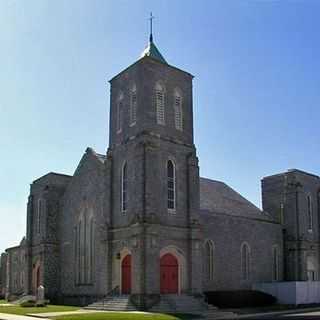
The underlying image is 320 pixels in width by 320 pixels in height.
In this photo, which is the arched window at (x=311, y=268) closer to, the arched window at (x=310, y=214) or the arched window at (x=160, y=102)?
the arched window at (x=310, y=214)

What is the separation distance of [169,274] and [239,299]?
6.42m

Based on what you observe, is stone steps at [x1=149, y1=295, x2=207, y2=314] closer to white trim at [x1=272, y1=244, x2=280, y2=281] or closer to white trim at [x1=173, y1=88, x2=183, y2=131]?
white trim at [x1=173, y1=88, x2=183, y2=131]

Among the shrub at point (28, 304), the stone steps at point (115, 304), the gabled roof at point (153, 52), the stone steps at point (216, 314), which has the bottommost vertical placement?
the shrub at point (28, 304)

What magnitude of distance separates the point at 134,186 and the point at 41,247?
584 inches

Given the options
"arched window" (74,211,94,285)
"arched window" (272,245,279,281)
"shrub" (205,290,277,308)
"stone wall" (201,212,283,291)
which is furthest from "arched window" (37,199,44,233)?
"arched window" (272,245,279,281)

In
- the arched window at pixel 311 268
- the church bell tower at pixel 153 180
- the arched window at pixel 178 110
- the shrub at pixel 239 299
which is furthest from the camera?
the arched window at pixel 311 268

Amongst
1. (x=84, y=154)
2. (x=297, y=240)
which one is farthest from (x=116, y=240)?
(x=297, y=240)

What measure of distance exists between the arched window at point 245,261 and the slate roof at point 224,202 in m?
2.81

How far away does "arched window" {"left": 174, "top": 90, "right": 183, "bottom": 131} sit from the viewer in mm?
39688

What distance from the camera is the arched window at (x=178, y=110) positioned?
3969cm

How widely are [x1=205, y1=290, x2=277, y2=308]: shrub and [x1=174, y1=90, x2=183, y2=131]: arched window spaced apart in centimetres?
1251

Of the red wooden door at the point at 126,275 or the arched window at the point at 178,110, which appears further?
the arched window at the point at 178,110

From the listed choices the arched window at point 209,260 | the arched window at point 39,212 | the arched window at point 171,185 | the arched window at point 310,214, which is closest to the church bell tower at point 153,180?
the arched window at point 171,185

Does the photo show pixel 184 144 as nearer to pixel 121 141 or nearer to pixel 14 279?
pixel 121 141
